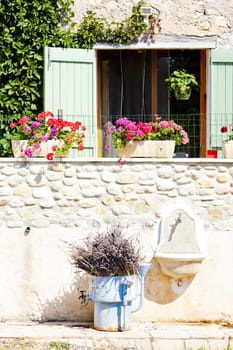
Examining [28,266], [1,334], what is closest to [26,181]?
[28,266]

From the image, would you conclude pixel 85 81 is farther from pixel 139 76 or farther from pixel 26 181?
pixel 26 181

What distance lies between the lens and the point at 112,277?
679cm

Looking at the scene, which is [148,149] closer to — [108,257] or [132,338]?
[108,257]

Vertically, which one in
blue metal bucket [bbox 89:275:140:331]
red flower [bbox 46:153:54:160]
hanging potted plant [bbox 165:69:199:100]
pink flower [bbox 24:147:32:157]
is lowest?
blue metal bucket [bbox 89:275:140:331]

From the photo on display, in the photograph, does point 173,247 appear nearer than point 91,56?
Yes

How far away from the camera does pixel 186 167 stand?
744 cm

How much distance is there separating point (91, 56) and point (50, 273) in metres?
3.10

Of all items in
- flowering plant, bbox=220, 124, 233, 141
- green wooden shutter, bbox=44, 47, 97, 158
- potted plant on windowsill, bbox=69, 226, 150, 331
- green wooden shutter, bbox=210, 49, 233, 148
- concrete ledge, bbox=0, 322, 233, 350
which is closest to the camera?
concrete ledge, bbox=0, 322, 233, 350

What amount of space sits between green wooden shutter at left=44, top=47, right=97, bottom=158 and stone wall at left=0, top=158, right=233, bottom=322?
1.68 metres

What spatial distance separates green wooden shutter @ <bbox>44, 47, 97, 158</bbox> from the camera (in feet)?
29.3

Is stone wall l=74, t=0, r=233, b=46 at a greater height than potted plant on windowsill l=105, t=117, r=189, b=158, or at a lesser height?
greater

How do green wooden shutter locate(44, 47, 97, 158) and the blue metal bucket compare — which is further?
green wooden shutter locate(44, 47, 97, 158)

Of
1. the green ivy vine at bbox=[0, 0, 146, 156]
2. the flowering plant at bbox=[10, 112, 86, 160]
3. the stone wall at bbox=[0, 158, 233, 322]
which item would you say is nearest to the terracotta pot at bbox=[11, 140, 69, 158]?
the flowering plant at bbox=[10, 112, 86, 160]

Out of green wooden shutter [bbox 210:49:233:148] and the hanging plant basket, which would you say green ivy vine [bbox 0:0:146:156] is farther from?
green wooden shutter [bbox 210:49:233:148]
